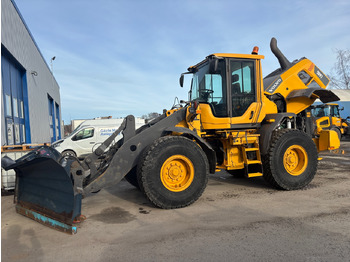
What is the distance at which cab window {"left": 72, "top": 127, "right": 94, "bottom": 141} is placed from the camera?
13.1 m

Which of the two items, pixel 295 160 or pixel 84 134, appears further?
pixel 84 134

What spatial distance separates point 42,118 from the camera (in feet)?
52.7

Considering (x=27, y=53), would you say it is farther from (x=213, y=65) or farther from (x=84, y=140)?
(x=213, y=65)

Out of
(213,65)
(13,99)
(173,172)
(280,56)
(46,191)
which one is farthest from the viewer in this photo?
(13,99)

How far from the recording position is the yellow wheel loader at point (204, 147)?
4332mm

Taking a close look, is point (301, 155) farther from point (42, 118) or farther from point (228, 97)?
point (42, 118)

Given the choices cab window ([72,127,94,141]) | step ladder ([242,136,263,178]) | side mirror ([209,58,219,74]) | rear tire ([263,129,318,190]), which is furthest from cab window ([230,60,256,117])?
cab window ([72,127,94,141])

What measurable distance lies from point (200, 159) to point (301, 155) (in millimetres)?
2643

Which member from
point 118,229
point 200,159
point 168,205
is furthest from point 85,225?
point 200,159

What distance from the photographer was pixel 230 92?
571 centimetres

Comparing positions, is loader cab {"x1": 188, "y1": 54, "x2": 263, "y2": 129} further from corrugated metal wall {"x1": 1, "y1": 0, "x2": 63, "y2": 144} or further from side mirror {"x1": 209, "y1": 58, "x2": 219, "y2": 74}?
corrugated metal wall {"x1": 1, "y1": 0, "x2": 63, "y2": 144}

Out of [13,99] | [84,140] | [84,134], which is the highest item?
[13,99]

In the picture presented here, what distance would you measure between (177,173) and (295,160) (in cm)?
292

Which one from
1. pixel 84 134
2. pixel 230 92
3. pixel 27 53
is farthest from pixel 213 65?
pixel 27 53
